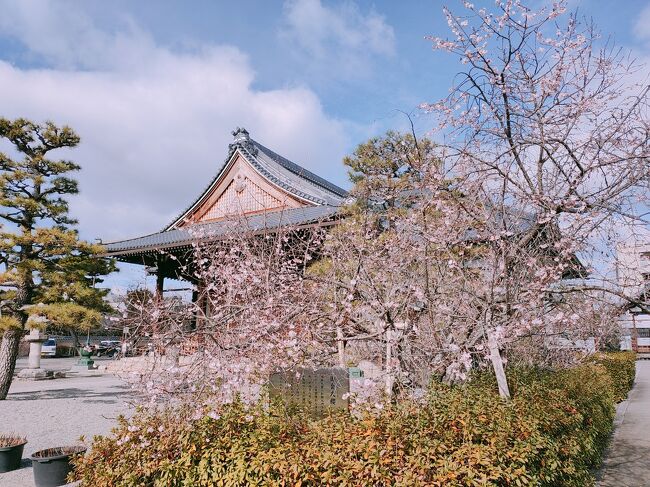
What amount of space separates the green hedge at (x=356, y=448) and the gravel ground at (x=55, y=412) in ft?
3.72

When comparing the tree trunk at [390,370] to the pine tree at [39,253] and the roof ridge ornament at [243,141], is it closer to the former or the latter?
the pine tree at [39,253]

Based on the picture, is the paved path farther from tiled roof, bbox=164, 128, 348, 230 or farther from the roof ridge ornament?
the roof ridge ornament

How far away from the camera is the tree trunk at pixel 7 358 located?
12398mm

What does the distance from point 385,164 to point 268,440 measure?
30.0ft

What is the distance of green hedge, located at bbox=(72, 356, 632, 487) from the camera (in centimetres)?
325

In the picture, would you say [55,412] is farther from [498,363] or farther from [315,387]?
[498,363]

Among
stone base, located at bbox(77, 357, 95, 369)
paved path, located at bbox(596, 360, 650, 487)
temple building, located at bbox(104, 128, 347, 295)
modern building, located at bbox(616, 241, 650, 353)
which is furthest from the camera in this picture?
stone base, located at bbox(77, 357, 95, 369)

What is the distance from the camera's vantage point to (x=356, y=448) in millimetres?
3355

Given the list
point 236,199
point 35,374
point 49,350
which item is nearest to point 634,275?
point 236,199

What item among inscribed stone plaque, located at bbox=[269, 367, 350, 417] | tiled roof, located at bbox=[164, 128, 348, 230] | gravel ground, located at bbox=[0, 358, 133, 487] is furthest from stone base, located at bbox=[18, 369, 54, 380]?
inscribed stone plaque, located at bbox=[269, 367, 350, 417]

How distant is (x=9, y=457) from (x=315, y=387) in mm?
4203

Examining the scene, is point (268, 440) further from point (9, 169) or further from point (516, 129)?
point (9, 169)

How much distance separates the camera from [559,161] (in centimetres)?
543

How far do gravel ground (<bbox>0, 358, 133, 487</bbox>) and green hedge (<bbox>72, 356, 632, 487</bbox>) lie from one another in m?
1.13
